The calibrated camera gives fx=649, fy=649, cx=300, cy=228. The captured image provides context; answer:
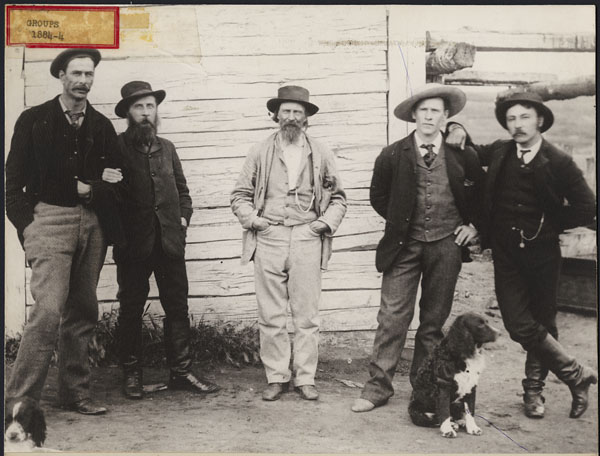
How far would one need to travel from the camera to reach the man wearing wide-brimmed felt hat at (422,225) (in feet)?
13.6

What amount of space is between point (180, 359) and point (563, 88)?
3.20m

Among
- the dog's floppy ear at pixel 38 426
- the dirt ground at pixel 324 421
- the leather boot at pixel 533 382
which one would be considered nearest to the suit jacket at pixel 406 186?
the dirt ground at pixel 324 421

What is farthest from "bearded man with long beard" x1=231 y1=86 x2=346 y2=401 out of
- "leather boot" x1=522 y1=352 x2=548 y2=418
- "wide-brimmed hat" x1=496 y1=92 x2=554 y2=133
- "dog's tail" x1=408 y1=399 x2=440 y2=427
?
"leather boot" x1=522 y1=352 x2=548 y2=418

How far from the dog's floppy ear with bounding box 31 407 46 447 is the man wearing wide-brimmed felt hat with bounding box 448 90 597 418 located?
3.05 meters

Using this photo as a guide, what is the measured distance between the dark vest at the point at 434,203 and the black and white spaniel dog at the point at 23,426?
2.68 m

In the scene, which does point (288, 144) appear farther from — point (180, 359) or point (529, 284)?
point (529, 284)

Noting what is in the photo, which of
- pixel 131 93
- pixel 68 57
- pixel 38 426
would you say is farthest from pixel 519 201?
pixel 38 426

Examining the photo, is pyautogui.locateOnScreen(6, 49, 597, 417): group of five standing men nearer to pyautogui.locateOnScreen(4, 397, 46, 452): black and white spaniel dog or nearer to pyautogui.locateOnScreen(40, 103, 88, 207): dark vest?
pyautogui.locateOnScreen(40, 103, 88, 207): dark vest

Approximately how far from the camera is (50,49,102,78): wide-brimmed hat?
4379 mm

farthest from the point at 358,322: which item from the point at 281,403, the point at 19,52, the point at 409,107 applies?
the point at 19,52

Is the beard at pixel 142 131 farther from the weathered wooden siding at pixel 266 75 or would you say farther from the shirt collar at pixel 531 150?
the shirt collar at pixel 531 150

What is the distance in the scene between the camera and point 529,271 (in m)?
4.18

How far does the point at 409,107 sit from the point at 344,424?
7.02ft

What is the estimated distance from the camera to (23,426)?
4117 mm
